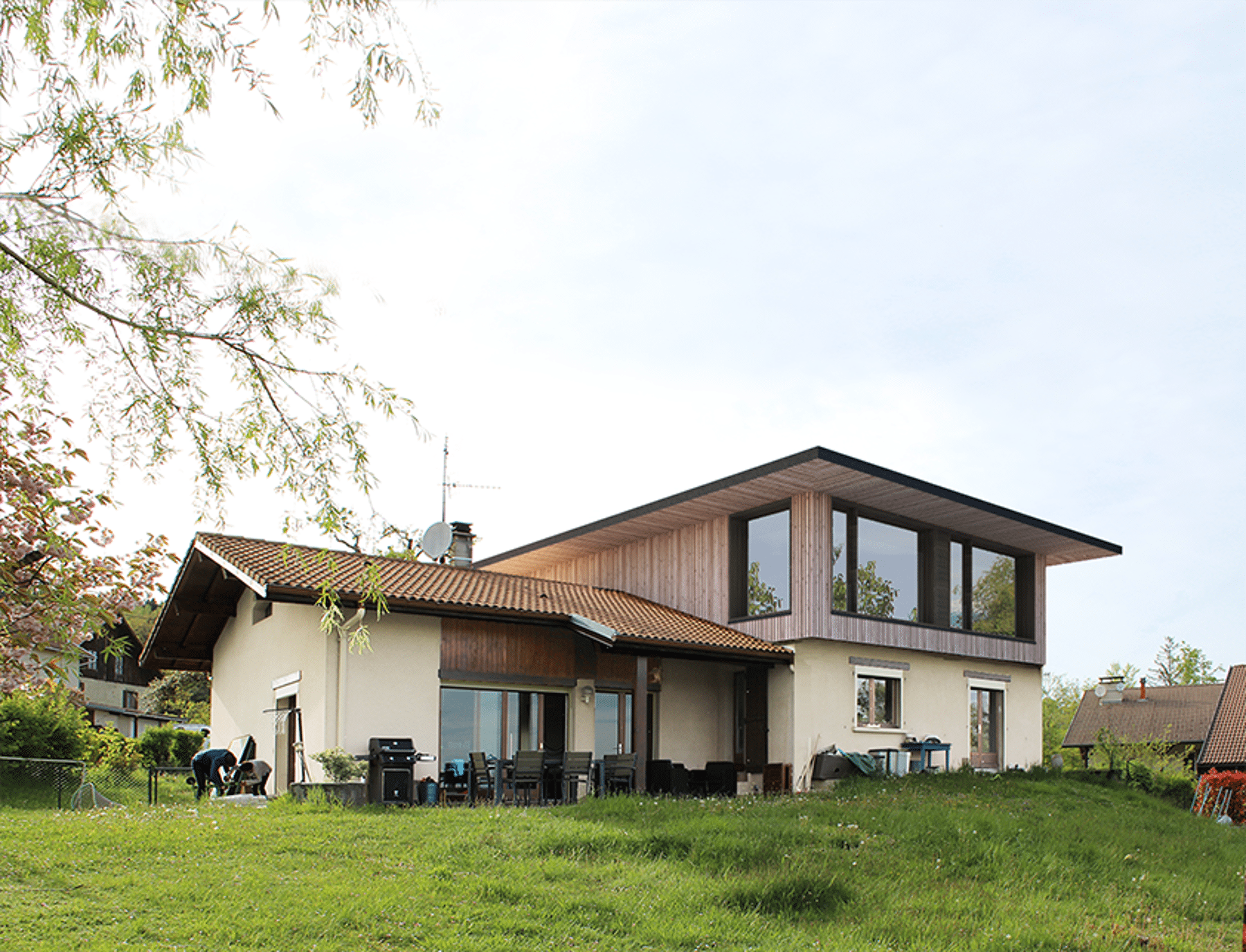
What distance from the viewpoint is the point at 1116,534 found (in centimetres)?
2412

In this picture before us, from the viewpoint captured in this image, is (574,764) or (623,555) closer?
(574,764)

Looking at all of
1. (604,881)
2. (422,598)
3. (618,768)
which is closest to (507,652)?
(422,598)

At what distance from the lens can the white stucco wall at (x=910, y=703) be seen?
18922mm

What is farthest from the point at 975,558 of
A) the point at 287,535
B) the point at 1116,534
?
the point at 287,535

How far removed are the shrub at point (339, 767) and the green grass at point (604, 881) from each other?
0.70 m

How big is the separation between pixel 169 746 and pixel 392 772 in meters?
20.4

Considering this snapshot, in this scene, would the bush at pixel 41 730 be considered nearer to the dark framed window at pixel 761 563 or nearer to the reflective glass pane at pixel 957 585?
the dark framed window at pixel 761 563

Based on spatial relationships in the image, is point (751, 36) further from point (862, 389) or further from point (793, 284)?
point (862, 389)

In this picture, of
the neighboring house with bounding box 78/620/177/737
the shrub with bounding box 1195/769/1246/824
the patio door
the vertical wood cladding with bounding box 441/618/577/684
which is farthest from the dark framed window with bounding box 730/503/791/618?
the neighboring house with bounding box 78/620/177/737

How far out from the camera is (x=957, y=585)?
22.1 m

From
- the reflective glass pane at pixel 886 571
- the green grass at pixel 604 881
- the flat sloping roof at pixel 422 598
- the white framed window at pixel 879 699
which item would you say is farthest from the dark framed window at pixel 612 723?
the green grass at pixel 604 881

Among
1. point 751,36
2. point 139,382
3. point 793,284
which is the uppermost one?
point 751,36

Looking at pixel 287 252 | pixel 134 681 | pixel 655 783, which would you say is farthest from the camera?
pixel 134 681

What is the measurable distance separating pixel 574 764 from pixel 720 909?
720 centimetres
